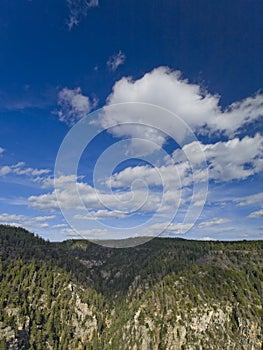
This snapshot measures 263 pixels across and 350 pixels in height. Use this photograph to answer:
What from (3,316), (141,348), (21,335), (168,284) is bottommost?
(141,348)

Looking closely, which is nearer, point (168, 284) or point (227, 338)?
point (227, 338)

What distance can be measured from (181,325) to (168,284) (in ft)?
101

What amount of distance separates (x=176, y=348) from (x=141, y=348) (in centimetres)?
2005

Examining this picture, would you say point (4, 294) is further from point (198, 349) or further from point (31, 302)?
point (198, 349)

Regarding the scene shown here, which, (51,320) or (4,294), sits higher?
(4,294)

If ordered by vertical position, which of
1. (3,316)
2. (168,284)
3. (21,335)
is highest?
(168,284)

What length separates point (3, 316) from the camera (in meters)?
166

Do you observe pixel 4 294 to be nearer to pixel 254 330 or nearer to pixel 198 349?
pixel 198 349

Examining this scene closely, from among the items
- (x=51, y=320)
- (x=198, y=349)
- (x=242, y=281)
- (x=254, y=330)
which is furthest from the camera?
(x=242, y=281)

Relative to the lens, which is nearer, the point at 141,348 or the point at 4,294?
the point at 141,348

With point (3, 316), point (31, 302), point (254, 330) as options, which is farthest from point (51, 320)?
point (254, 330)

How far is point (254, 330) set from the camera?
175 meters

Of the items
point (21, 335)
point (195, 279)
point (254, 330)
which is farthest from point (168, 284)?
point (21, 335)

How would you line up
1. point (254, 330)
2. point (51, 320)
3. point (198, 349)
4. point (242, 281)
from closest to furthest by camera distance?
point (198, 349)
point (254, 330)
point (51, 320)
point (242, 281)
